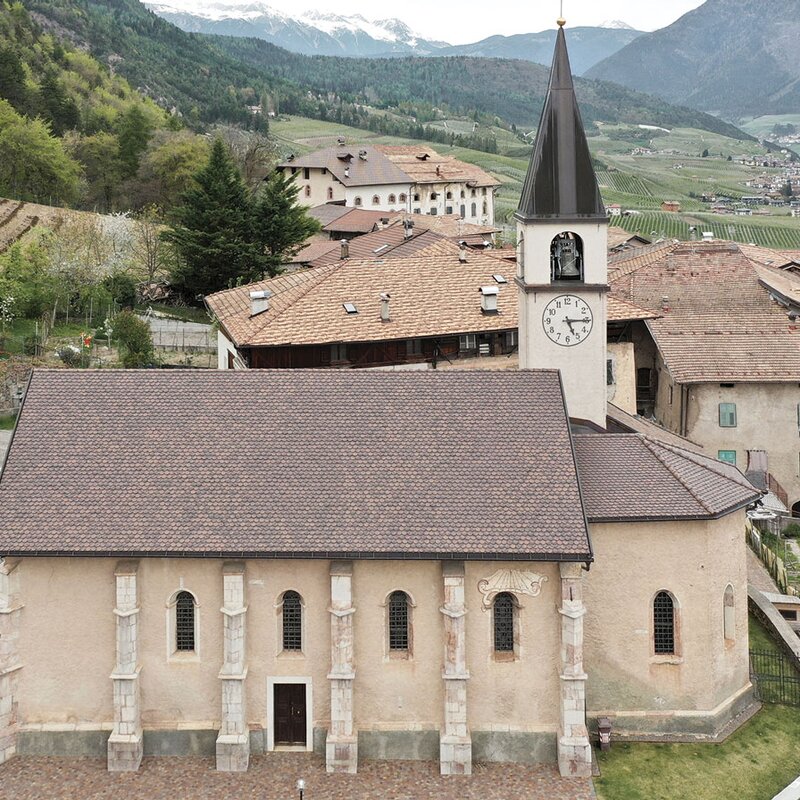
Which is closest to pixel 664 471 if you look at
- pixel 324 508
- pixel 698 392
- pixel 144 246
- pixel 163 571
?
pixel 324 508

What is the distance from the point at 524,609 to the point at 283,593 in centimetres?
645

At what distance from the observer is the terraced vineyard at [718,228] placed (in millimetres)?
173050

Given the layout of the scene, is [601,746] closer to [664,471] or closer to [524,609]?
[524,609]

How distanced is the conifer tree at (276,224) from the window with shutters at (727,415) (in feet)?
101

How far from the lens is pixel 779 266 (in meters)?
94.7

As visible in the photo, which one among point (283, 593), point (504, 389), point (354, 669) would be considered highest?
point (504, 389)

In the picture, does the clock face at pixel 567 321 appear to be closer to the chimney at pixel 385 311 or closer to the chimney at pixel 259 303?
the chimney at pixel 385 311

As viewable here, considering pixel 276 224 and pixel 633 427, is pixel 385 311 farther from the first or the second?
pixel 276 224

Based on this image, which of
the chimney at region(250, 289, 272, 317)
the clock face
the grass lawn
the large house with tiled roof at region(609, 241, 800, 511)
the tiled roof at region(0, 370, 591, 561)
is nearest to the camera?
the grass lawn

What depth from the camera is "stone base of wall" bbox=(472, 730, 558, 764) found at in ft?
100

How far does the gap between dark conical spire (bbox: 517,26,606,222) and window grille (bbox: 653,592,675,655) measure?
12401mm

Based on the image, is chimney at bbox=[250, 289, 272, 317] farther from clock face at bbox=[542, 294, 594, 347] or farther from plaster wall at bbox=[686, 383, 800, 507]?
plaster wall at bbox=[686, 383, 800, 507]

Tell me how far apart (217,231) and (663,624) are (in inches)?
1948

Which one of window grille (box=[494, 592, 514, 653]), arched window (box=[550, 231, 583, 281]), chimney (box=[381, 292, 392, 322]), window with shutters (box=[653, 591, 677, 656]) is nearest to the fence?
window with shutters (box=[653, 591, 677, 656])
